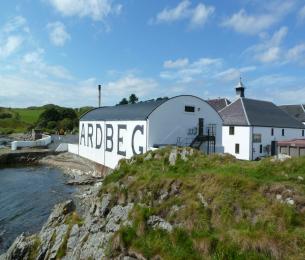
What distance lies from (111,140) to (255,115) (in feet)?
62.9

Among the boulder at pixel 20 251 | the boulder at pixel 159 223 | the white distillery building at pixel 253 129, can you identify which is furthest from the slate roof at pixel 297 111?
the boulder at pixel 20 251

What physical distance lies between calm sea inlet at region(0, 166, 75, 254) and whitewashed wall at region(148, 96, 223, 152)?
925 cm

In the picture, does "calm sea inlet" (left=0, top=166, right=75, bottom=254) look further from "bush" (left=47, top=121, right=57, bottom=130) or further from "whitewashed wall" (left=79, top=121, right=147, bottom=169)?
"bush" (left=47, top=121, right=57, bottom=130)

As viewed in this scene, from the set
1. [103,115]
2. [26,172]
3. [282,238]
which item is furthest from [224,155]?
[26,172]

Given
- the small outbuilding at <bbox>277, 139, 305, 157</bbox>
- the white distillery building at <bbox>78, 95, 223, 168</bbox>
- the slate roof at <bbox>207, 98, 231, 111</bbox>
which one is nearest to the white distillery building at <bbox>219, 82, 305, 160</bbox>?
the slate roof at <bbox>207, 98, 231, 111</bbox>

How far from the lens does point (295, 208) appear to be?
1030 centimetres

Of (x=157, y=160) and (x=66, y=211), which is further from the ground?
(x=157, y=160)

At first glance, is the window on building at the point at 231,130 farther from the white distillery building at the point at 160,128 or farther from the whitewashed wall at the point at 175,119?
the whitewashed wall at the point at 175,119

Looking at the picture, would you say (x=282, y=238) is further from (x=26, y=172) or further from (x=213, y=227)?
(x=26, y=172)

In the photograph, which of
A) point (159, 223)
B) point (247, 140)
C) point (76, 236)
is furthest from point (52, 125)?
point (159, 223)

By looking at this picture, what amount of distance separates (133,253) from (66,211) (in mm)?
7731

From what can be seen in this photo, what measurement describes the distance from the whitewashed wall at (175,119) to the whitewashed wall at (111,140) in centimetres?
106

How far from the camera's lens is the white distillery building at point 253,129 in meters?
38.1

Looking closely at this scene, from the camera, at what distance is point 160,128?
2784 centimetres
